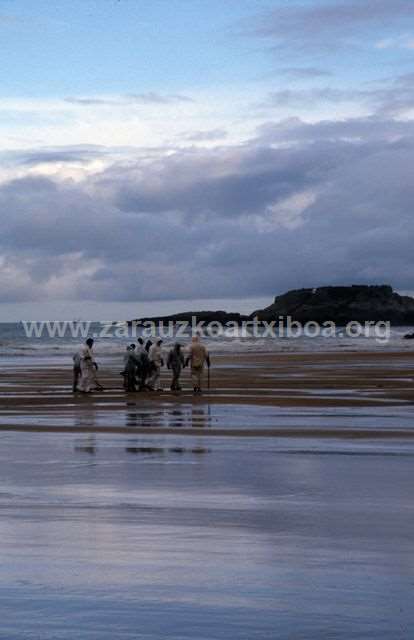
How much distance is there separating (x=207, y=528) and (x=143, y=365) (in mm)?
25823

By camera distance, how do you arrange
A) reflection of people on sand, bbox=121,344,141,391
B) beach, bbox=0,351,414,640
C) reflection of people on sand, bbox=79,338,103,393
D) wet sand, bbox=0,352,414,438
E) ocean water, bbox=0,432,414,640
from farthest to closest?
1. reflection of people on sand, bbox=121,344,141,391
2. reflection of people on sand, bbox=79,338,103,393
3. wet sand, bbox=0,352,414,438
4. beach, bbox=0,351,414,640
5. ocean water, bbox=0,432,414,640

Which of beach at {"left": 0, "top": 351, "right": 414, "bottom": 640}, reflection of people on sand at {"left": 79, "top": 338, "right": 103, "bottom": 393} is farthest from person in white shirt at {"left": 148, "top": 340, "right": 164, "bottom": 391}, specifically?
beach at {"left": 0, "top": 351, "right": 414, "bottom": 640}

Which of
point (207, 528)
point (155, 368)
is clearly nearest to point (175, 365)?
point (155, 368)

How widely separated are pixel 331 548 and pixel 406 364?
51.5 m

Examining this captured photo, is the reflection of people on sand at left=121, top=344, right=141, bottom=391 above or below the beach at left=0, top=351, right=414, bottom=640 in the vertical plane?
above

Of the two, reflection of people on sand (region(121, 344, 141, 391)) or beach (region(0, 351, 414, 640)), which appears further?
reflection of people on sand (region(121, 344, 141, 391))

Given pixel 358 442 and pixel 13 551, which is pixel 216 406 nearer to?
pixel 358 442

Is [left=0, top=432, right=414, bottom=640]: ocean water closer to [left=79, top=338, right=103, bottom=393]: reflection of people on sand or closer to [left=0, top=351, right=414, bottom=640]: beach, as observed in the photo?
[left=0, top=351, right=414, bottom=640]: beach

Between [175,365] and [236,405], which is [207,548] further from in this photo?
[175,365]

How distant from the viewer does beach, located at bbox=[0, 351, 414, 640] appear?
7.81 m

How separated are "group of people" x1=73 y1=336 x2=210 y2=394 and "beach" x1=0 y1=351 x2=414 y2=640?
10303 millimetres

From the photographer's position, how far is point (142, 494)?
535 inches

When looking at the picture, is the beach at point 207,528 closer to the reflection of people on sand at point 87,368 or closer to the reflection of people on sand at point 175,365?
the reflection of people on sand at point 87,368

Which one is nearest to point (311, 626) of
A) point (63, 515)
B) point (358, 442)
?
point (63, 515)
